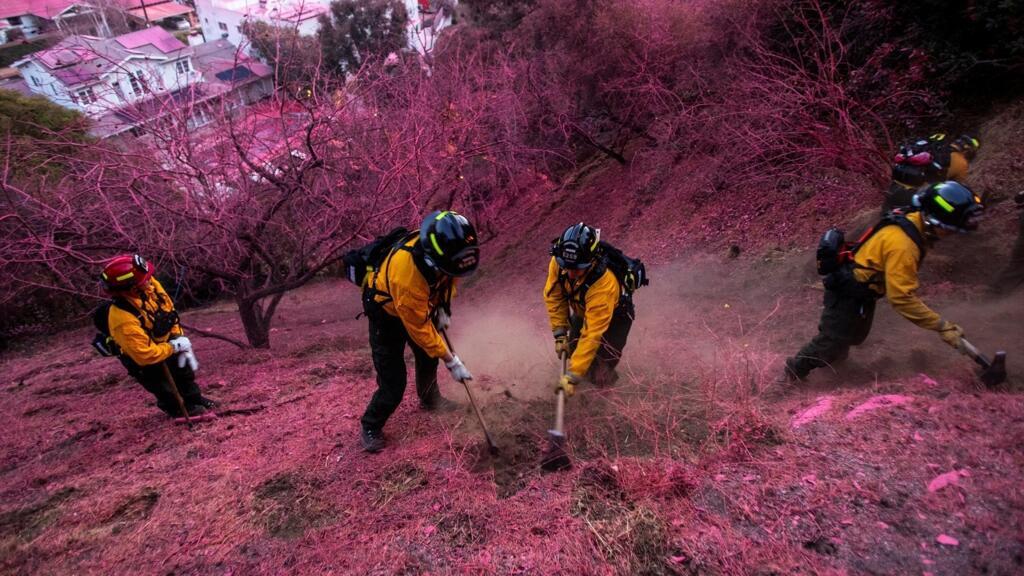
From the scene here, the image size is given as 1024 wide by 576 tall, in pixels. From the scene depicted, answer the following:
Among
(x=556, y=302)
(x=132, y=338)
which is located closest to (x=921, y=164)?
(x=556, y=302)

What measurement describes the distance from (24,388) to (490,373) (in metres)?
6.66

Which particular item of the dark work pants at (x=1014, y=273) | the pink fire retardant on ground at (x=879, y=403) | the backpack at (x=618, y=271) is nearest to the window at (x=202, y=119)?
the backpack at (x=618, y=271)

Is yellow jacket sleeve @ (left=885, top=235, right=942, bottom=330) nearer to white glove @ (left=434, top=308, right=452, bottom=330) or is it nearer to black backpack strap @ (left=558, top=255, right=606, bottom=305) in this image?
black backpack strap @ (left=558, top=255, right=606, bottom=305)

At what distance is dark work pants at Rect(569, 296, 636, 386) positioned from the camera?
14.4ft

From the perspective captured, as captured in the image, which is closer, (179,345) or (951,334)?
(951,334)

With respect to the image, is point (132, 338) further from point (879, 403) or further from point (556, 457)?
point (879, 403)

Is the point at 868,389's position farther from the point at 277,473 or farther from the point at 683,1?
the point at 683,1

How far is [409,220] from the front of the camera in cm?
782

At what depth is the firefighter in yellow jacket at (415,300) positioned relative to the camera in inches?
135

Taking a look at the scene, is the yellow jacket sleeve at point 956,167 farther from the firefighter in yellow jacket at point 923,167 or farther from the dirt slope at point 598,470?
the dirt slope at point 598,470

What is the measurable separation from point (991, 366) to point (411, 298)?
12.3 feet

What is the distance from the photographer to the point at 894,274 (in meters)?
3.63

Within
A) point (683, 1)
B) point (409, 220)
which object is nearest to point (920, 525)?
point (409, 220)

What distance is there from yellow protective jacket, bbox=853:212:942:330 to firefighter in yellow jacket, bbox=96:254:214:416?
5486 millimetres
